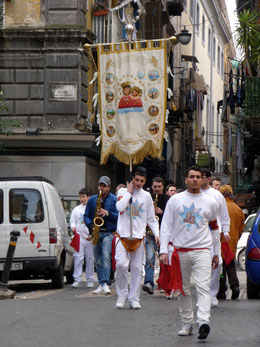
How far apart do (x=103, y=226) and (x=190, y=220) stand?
532 cm

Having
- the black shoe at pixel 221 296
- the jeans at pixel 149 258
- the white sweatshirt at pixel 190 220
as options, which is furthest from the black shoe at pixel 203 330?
the jeans at pixel 149 258

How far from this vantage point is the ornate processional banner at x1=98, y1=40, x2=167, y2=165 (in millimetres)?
26703

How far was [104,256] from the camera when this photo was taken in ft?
50.0

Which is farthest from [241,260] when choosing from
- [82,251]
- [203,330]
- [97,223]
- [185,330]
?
[203,330]

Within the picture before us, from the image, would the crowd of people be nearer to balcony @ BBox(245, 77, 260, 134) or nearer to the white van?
the white van

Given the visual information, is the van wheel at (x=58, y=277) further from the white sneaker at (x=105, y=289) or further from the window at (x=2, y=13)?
the window at (x=2, y=13)

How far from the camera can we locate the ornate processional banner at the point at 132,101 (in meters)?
26.7

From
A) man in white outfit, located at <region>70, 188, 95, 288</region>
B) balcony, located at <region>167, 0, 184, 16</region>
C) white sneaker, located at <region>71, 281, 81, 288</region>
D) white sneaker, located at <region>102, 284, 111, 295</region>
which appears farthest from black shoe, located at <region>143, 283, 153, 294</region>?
balcony, located at <region>167, 0, 184, 16</region>

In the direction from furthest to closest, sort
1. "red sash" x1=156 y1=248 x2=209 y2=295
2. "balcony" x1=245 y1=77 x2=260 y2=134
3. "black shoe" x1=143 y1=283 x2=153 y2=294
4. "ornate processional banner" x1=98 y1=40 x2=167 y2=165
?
1. "balcony" x1=245 y1=77 x2=260 y2=134
2. "ornate processional banner" x1=98 y1=40 x2=167 y2=165
3. "black shoe" x1=143 y1=283 x2=153 y2=294
4. "red sash" x1=156 y1=248 x2=209 y2=295

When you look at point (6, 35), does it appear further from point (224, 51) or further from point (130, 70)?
point (224, 51)

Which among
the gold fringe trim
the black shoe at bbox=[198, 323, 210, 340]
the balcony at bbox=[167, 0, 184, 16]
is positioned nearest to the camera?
the black shoe at bbox=[198, 323, 210, 340]

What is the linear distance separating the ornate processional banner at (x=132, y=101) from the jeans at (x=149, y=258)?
36.2 feet

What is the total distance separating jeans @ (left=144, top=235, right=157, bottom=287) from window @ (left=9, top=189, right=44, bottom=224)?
6.76 ft

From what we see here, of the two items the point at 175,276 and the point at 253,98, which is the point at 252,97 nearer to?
the point at 253,98
